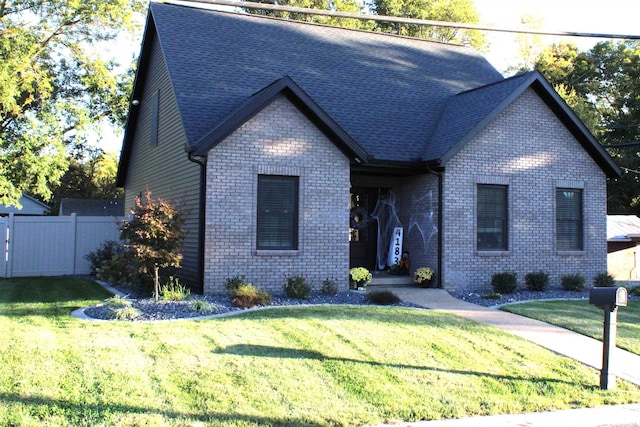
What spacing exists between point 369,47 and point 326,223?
8.81 metres

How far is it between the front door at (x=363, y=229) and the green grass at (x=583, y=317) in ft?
16.8

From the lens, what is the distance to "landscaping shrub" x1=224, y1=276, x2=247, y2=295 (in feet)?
42.5

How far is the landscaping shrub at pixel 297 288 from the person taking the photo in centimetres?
1292

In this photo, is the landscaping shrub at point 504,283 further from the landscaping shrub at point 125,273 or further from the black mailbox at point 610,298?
the landscaping shrub at point 125,273

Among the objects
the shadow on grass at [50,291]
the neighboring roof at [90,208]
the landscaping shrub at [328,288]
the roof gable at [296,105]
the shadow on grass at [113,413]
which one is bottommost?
the shadow on grass at [113,413]

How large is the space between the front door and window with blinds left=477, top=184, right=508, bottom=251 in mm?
2924

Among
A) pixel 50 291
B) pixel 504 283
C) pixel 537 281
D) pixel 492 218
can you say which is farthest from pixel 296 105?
pixel 537 281

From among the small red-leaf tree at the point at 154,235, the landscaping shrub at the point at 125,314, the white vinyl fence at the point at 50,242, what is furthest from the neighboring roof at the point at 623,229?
Answer: the landscaping shrub at the point at 125,314

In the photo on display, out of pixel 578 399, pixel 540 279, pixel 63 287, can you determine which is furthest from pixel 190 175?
pixel 578 399

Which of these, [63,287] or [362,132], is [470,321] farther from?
[63,287]

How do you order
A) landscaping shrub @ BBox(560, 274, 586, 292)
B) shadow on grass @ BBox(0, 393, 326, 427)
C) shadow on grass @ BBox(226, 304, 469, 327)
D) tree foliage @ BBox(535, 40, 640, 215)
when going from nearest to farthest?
shadow on grass @ BBox(0, 393, 326, 427), shadow on grass @ BBox(226, 304, 469, 327), landscaping shrub @ BBox(560, 274, 586, 292), tree foliage @ BBox(535, 40, 640, 215)

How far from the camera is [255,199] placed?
13.8 meters

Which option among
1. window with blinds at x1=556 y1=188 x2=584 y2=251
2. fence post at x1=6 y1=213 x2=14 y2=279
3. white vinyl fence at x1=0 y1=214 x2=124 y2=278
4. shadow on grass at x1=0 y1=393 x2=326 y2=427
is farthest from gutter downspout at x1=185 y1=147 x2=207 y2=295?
window with blinds at x1=556 y1=188 x2=584 y2=251

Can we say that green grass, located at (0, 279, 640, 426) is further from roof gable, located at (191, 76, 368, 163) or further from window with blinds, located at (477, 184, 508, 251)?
window with blinds, located at (477, 184, 508, 251)
